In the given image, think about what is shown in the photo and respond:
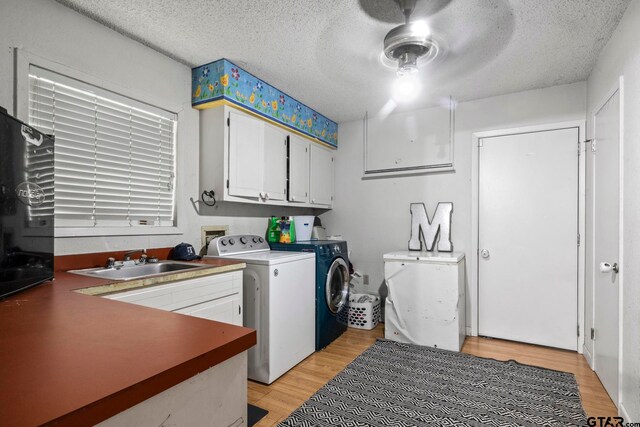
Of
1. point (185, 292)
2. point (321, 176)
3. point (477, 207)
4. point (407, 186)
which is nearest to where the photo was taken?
point (185, 292)

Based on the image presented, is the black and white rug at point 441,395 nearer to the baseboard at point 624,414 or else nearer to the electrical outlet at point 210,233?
the baseboard at point 624,414

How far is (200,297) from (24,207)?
3.24ft

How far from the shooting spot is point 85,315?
3.12 feet

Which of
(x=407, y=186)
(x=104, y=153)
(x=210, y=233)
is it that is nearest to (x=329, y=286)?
(x=210, y=233)

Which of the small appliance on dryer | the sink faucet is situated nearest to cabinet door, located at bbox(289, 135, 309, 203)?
the small appliance on dryer

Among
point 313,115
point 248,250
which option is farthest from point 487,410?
point 313,115

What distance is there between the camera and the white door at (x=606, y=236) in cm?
206

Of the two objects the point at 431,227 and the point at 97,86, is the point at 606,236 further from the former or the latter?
the point at 97,86

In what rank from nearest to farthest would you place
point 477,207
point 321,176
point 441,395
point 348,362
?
point 441,395, point 348,362, point 477,207, point 321,176

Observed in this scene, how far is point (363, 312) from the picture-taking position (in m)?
3.61

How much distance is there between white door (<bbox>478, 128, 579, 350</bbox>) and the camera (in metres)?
3.01

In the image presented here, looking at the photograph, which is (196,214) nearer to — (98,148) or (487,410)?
(98,148)

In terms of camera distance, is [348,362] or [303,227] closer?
[348,362]

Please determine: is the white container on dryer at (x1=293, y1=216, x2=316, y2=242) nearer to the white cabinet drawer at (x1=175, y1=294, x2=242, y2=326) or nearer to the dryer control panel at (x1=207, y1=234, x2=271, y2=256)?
the dryer control panel at (x1=207, y1=234, x2=271, y2=256)
